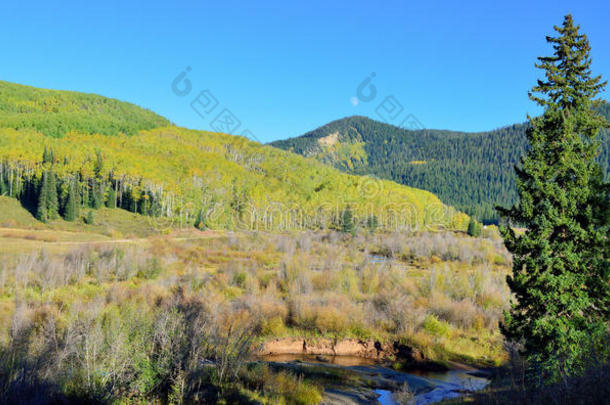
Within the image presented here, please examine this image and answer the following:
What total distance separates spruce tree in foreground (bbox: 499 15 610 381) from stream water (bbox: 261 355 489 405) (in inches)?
167

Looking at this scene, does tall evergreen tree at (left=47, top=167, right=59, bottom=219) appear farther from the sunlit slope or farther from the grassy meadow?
the sunlit slope

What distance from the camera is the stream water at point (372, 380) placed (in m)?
13.0

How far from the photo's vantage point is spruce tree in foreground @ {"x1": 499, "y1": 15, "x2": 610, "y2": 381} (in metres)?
10.5

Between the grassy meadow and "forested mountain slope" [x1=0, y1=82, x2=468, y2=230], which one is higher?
"forested mountain slope" [x1=0, y1=82, x2=468, y2=230]

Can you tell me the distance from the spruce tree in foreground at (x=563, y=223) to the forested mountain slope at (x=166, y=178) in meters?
64.3

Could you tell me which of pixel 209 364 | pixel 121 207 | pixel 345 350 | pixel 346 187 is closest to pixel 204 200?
pixel 121 207

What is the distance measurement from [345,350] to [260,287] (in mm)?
10264

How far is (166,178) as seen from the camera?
3497 inches

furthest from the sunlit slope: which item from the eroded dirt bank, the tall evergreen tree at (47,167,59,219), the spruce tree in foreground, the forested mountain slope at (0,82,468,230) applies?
the spruce tree in foreground

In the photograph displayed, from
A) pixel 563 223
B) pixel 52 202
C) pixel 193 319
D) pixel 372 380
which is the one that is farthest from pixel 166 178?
pixel 563 223

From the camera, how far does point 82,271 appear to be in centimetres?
2495

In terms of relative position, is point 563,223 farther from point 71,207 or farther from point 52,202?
point 52,202

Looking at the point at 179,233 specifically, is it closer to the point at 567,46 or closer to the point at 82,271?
the point at 82,271

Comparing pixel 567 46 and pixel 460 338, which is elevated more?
pixel 567 46
